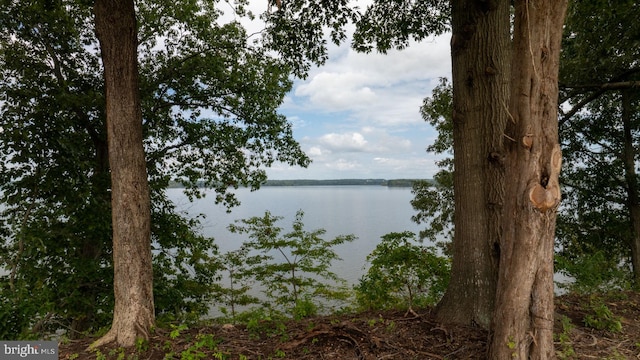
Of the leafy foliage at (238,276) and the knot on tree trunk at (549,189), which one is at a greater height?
the knot on tree trunk at (549,189)

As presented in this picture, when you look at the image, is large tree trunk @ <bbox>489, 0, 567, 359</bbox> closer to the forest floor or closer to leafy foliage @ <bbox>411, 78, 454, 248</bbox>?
the forest floor

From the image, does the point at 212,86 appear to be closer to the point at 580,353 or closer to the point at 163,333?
the point at 163,333

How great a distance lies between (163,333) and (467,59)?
4397 millimetres

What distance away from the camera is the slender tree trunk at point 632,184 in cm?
977

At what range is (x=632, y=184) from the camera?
32.2 ft

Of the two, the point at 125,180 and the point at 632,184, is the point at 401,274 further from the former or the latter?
the point at 632,184

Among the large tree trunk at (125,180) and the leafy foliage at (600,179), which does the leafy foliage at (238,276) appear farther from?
the leafy foliage at (600,179)

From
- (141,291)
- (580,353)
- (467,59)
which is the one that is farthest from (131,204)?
(580,353)

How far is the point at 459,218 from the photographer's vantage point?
143 inches

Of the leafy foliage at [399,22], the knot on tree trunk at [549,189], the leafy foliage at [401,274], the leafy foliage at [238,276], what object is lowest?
the leafy foliage at [238,276]

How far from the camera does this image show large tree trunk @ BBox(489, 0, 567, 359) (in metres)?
2.40

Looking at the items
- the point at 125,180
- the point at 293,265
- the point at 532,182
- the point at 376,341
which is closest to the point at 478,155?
the point at 532,182

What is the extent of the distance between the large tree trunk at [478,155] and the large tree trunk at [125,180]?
321 cm

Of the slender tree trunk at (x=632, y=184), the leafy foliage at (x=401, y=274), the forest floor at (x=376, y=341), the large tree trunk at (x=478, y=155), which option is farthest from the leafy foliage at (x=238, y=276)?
the slender tree trunk at (x=632, y=184)
